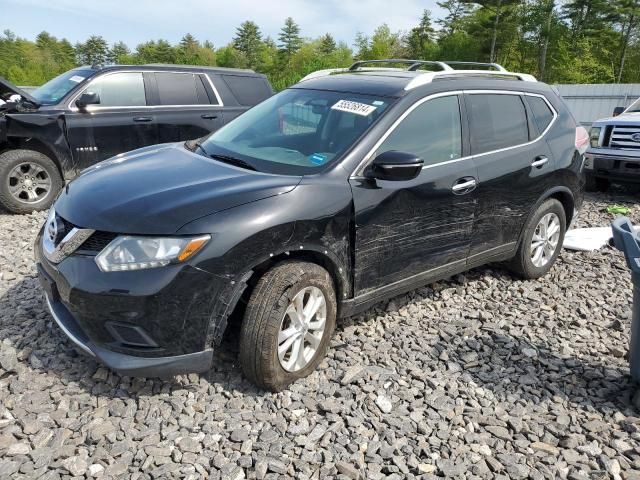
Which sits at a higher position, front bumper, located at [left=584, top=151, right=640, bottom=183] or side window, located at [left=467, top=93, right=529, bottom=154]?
side window, located at [left=467, top=93, right=529, bottom=154]

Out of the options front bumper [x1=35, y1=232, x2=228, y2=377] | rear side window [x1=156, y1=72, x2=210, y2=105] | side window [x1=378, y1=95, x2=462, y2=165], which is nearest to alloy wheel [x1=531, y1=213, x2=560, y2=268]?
side window [x1=378, y1=95, x2=462, y2=165]

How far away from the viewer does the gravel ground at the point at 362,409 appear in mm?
2520

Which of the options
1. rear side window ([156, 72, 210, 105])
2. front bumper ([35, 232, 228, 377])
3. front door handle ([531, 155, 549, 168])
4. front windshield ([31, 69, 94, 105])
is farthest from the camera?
rear side window ([156, 72, 210, 105])

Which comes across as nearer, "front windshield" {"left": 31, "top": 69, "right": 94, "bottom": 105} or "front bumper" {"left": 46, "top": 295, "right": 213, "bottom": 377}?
"front bumper" {"left": 46, "top": 295, "right": 213, "bottom": 377}

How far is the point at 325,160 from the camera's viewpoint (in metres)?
3.16

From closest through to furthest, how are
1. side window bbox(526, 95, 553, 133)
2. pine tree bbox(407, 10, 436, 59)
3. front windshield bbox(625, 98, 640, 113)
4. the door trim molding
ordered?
the door trim molding → side window bbox(526, 95, 553, 133) → front windshield bbox(625, 98, 640, 113) → pine tree bbox(407, 10, 436, 59)

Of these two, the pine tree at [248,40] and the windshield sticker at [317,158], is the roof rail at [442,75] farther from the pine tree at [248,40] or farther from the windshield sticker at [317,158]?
the pine tree at [248,40]

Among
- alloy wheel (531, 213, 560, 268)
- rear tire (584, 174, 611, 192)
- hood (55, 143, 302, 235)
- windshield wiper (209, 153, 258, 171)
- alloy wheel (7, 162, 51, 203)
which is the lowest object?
rear tire (584, 174, 611, 192)

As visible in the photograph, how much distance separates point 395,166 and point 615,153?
22.7 feet

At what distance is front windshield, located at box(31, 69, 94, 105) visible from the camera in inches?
261

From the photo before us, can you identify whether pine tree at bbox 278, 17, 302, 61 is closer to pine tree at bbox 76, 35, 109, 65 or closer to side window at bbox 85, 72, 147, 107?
pine tree at bbox 76, 35, 109, 65

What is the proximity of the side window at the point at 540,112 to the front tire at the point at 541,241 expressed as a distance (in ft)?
2.18

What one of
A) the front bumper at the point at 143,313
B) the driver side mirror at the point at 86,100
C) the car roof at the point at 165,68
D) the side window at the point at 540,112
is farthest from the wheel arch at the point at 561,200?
the driver side mirror at the point at 86,100

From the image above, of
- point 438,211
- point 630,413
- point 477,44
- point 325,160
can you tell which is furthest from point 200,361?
point 477,44
